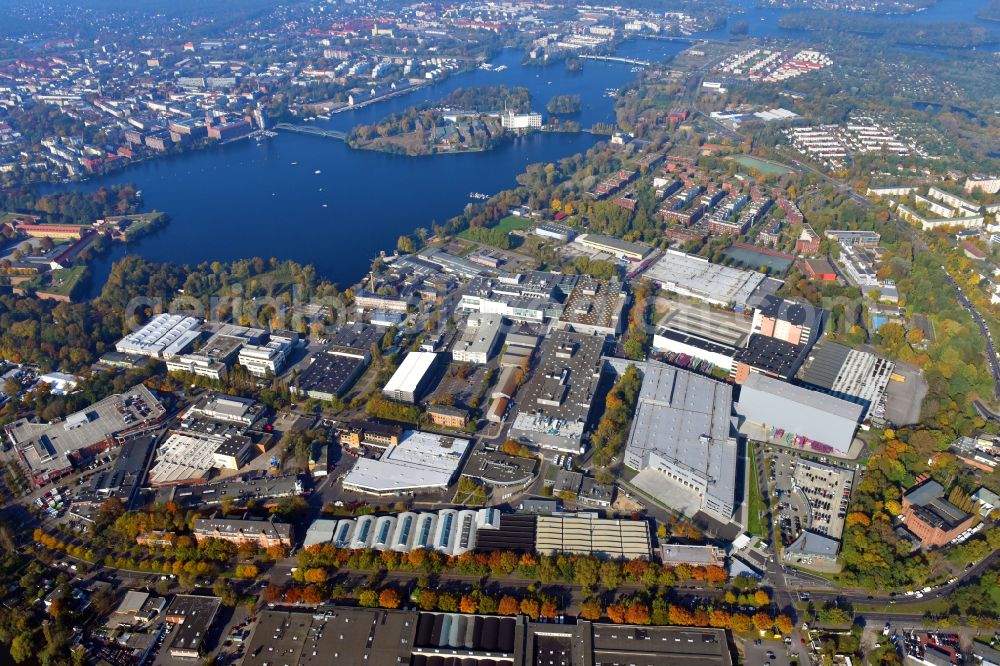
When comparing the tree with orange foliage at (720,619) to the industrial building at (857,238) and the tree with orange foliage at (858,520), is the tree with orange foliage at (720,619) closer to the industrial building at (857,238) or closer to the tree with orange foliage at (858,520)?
the tree with orange foliage at (858,520)

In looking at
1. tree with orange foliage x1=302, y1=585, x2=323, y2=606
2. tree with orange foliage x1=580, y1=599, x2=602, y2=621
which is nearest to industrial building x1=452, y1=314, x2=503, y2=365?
tree with orange foliage x1=302, y1=585, x2=323, y2=606

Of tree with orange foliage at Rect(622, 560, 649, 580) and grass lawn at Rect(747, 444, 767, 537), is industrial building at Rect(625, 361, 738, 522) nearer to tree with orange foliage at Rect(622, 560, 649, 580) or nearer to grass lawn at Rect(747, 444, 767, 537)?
grass lawn at Rect(747, 444, 767, 537)

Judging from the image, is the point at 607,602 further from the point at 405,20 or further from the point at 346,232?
the point at 405,20

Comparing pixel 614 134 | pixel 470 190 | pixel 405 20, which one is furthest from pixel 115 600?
pixel 405 20

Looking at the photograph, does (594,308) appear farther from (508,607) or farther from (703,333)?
(508,607)

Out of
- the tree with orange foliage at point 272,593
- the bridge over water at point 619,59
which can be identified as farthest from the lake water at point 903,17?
the tree with orange foliage at point 272,593

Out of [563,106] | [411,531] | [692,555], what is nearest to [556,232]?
[411,531]

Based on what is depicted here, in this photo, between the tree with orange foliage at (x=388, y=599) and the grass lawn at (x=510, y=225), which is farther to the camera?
the grass lawn at (x=510, y=225)

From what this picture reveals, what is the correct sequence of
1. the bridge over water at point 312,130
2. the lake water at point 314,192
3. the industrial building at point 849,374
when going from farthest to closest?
the bridge over water at point 312,130
the lake water at point 314,192
the industrial building at point 849,374
